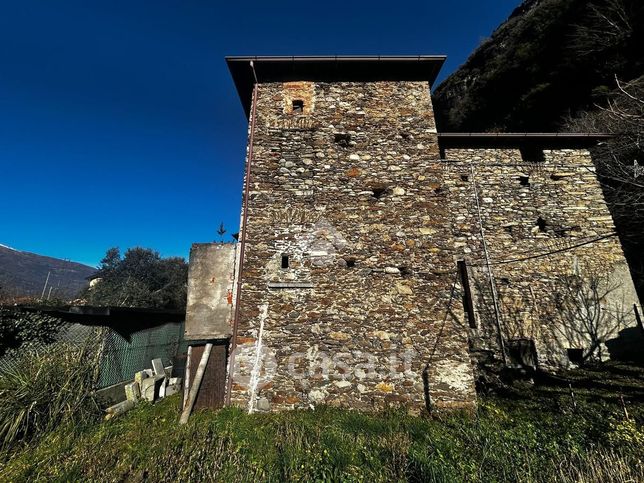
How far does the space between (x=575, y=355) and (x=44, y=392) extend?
12180mm

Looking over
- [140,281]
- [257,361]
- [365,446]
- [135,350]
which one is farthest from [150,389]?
[140,281]

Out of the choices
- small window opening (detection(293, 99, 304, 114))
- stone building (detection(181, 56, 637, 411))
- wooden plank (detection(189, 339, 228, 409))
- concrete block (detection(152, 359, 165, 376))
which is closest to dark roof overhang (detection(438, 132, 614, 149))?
stone building (detection(181, 56, 637, 411))

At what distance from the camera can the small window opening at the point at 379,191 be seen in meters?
6.46

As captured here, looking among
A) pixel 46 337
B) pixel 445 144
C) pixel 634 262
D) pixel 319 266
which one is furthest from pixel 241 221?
pixel 634 262

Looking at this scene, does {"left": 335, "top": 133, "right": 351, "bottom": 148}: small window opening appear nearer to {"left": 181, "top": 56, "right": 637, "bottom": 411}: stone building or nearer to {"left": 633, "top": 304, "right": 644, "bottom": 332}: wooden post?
{"left": 181, "top": 56, "right": 637, "bottom": 411}: stone building

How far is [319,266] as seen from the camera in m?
6.05

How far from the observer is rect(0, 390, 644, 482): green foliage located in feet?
10.4

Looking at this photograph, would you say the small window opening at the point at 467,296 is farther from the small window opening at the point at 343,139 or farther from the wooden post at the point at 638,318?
the wooden post at the point at 638,318

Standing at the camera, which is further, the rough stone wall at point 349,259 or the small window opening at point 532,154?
the small window opening at point 532,154

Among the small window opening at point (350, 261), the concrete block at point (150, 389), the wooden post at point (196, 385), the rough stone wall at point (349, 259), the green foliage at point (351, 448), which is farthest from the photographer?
the concrete block at point (150, 389)

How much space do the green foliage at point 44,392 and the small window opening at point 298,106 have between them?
25.5ft

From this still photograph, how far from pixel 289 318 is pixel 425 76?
22.9 feet

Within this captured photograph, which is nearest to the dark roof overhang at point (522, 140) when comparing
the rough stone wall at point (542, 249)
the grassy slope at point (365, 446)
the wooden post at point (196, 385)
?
the rough stone wall at point (542, 249)

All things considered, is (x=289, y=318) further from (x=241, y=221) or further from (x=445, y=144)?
(x=445, y=144)
